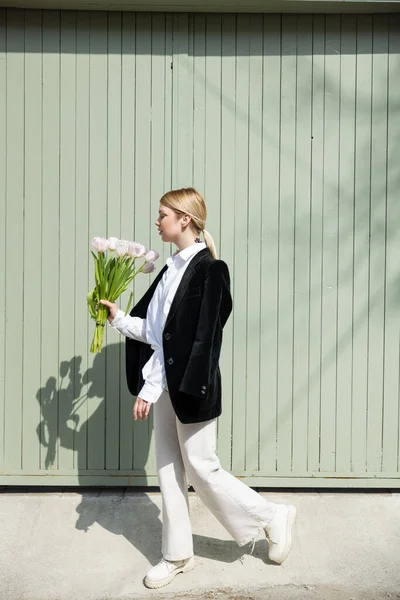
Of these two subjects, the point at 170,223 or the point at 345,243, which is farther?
the point at 345,243

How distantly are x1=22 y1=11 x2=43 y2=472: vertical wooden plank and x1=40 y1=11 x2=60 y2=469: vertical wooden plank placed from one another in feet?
0.10

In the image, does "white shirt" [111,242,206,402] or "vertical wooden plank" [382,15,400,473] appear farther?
"vertical wooden plank" [382,15,400,473]

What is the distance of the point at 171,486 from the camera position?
3178mm

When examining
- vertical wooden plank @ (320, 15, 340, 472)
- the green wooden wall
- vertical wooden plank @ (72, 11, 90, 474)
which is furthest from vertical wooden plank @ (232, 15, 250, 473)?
vertical wooden plank @ (72, 11, 90, 474)

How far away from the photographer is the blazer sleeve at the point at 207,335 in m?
2.94

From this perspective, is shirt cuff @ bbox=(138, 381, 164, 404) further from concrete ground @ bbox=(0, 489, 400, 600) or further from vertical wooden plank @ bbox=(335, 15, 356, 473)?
vertical wooden plank @ bbox=(335, 15, 356, 473)

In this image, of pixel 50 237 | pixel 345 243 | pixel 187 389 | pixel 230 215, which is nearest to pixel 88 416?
pixel 50 237

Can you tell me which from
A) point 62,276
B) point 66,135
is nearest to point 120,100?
point 66,135

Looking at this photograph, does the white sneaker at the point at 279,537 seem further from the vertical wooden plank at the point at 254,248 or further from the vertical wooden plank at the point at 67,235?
the vertical wooden plank at the point at 67,235

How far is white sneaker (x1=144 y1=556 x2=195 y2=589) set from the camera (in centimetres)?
307

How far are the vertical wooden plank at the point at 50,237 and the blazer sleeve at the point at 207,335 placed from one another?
1318 millimetres

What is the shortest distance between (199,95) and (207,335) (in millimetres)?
1645

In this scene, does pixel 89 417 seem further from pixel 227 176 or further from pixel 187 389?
pixel 227 176

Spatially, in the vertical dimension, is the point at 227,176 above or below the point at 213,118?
below
